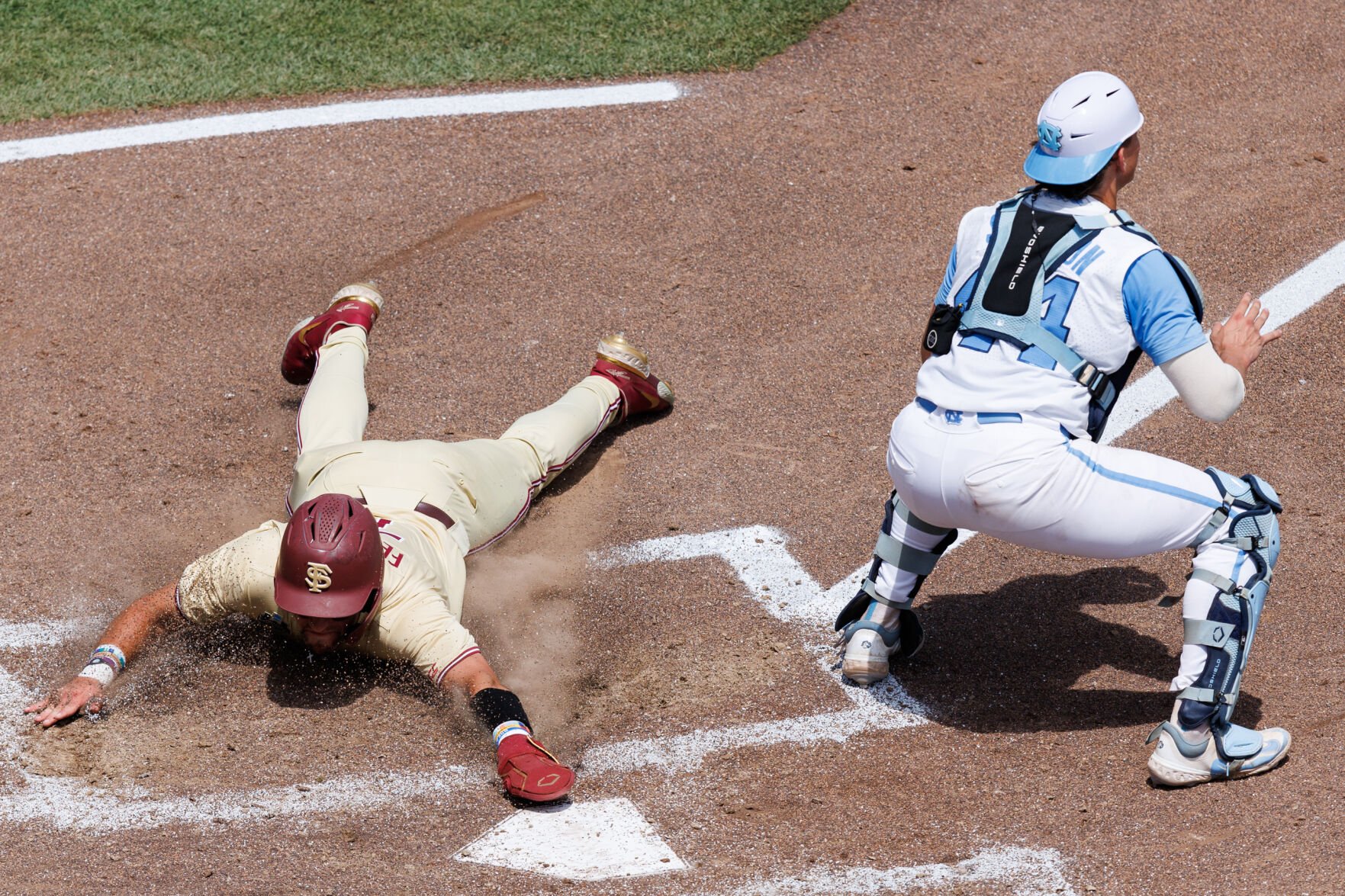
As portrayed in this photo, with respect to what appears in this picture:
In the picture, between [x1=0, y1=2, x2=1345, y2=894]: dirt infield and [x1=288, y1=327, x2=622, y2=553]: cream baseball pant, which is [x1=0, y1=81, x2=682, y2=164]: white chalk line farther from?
[x1=288, y1=327, x2=622, y2=553]: cream baseball pant

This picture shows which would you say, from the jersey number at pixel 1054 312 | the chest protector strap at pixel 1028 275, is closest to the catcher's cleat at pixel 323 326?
the chest protector strap at pixel 1028 275

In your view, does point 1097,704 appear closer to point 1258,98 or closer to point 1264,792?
point 1264,792

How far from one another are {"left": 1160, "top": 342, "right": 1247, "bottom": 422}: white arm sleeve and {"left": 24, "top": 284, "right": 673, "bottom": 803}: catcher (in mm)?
2076

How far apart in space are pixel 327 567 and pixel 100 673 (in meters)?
0.89

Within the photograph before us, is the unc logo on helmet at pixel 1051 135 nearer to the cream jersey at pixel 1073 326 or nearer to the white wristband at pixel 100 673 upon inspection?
the cream jersey at pixel 1073 326

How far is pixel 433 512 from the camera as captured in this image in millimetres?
5078

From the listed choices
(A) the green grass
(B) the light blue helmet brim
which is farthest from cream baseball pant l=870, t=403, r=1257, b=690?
(A) the green grass

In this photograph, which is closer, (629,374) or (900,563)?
(900,563)

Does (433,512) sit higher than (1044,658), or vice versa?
(433,512)

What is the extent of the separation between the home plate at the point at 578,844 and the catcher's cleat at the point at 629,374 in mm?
2273

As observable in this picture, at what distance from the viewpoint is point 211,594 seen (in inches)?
185

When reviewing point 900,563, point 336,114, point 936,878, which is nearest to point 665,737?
point 900,563

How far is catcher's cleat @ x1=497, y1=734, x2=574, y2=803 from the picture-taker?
13.6 ft

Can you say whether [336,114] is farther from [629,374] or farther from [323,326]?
[629,374]
